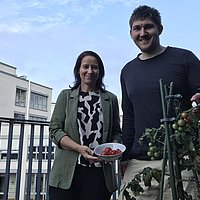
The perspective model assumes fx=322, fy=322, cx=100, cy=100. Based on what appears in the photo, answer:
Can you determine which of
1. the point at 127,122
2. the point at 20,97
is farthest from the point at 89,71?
the point at 20,97

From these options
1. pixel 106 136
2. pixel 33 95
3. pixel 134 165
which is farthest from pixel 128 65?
pixel 33 95

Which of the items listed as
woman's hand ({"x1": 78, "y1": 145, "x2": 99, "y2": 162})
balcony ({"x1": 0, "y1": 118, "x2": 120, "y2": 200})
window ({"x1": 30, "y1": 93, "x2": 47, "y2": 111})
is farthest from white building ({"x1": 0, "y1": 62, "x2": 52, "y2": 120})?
woman's hand ({"x1": 78, "y1": 145, "x2": 99, "y2": 162})

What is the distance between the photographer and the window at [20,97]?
34428mm

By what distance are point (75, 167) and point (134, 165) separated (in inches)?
11.7

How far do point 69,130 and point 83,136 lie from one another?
8cm

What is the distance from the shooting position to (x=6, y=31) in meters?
16.5

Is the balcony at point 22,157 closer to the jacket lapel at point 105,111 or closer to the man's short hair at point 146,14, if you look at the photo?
the jacket lapel at point 105,111

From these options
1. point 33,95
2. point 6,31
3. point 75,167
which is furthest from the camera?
point 33,95

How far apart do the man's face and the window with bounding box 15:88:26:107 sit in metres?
33.5

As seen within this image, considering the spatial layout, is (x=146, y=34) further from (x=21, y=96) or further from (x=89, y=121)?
(x=21, y=96)

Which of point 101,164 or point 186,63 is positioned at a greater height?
point 186,63

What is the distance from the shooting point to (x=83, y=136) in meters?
1.67

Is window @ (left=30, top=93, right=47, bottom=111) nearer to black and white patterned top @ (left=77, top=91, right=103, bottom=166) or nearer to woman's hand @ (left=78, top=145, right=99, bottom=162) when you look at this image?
black and white patterned top @ (left=77, top=91, right=103, bottom=166)

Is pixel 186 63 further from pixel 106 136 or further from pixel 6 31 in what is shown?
pixel 6 31
